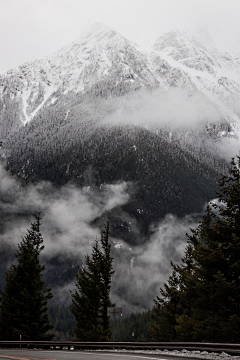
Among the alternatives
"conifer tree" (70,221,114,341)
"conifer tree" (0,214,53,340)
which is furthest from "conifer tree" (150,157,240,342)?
"conifer tree" (0,214,53,340)

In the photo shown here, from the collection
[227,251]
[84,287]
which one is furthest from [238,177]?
[84,287]

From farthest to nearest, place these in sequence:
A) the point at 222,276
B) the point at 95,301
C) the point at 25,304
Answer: the point at 95,301 < the point at 25,304 < the point at 222,276

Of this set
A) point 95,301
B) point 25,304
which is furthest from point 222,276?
point 25,304

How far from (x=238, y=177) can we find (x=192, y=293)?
8.47 meters

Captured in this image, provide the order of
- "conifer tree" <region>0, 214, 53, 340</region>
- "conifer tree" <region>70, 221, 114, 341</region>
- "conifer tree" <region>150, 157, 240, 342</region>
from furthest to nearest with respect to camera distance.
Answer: "conifer tree" <region>70, 221, 114, 341</region> → "conifer tree" <region>0, 214, 53, 340</region> → "conifer tree" <region>150, 157, 240, 342</region>

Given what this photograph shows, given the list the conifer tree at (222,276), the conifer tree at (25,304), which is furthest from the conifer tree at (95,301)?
the conifer tree at (222,276)

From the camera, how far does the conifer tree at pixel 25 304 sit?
35406mm

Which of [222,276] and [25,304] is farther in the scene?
[25,304]

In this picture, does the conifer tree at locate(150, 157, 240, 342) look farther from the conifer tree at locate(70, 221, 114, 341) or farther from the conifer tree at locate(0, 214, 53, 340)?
the conifer tree at locate(0, 214, 53, 340)

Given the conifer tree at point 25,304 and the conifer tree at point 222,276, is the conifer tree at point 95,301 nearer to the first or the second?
the conifer tree at point 25,304

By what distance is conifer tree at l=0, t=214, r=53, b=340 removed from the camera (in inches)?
1394

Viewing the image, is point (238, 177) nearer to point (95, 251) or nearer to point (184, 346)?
point (184, 346)

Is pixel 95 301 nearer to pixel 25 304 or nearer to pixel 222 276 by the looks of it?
pixel 25 304

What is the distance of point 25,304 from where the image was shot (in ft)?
119
